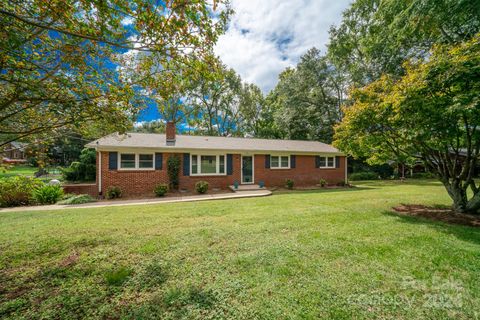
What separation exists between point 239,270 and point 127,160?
10213mm

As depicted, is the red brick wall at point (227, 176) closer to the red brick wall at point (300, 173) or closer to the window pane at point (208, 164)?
the red brick wall at point (300, 173)

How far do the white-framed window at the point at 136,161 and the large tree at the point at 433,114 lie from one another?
9972 millimetres

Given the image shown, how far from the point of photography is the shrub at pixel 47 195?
29.0 ft

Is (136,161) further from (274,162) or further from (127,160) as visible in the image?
(274,162)

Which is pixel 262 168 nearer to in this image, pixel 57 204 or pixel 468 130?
pixel 468 130

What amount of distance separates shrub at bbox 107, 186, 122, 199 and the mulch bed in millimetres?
12146

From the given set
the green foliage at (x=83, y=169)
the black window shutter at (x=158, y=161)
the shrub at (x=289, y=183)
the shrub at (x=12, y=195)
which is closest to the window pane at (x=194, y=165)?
the black window shutter at (x=158, y=161)

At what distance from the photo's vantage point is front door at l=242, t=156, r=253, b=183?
13.6 m

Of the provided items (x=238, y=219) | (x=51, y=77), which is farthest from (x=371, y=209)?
(x=51, y=77)

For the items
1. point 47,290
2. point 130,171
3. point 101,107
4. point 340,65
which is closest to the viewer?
point 47,290

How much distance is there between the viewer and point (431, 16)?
941 cm

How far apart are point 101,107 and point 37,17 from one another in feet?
4.31

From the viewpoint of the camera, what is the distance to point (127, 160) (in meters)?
11.0

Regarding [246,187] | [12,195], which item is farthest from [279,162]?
[12,195]
